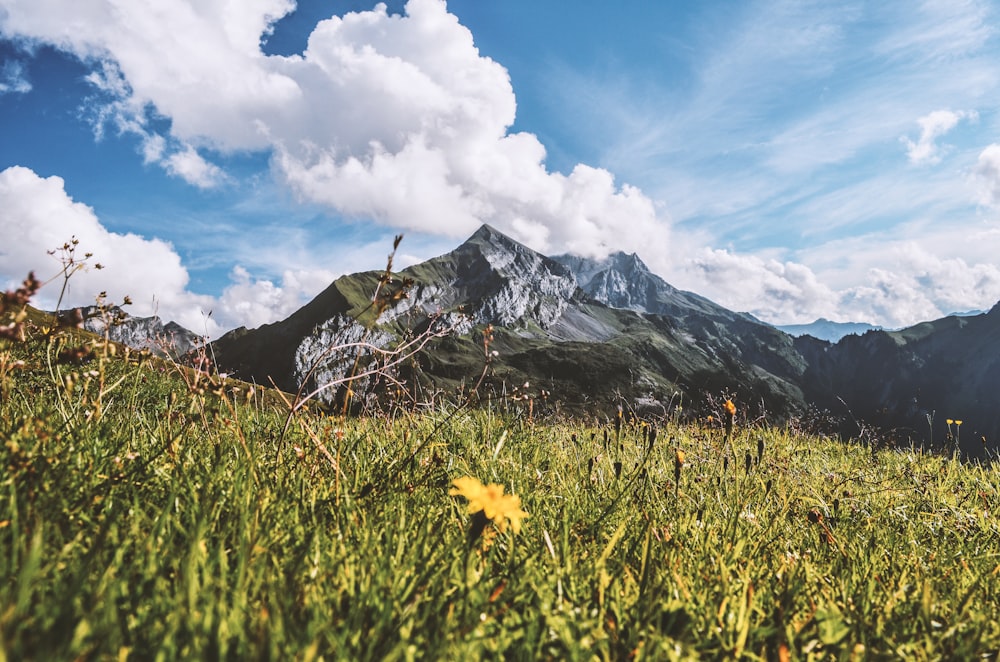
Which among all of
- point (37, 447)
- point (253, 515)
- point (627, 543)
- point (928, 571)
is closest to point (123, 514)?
point (253, 515)

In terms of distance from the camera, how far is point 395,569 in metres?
1.94

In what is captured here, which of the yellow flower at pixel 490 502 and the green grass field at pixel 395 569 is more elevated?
the yellow flower at pixel 490 502

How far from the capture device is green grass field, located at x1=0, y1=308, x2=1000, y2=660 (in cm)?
149

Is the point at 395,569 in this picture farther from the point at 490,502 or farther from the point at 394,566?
the point at 490,502

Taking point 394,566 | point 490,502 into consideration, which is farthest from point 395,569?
point 490,502

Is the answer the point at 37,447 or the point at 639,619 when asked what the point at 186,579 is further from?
the point at 37,447

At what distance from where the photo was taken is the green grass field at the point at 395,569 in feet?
4.89

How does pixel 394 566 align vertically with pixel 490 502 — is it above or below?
below

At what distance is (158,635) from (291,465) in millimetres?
1779

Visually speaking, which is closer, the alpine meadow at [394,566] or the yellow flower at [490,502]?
the alpine meadow at [394,566]

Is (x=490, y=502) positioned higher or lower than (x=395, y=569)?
higher

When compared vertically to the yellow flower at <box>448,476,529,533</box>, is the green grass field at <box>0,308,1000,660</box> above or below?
below

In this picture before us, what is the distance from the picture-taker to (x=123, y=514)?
224 cm

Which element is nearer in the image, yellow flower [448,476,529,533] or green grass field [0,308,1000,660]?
green grass field [0,308,1000,660]
